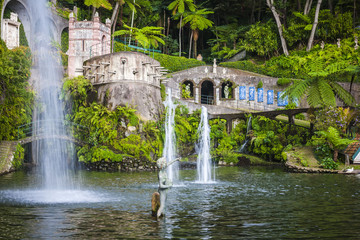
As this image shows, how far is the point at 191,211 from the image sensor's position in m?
10.4

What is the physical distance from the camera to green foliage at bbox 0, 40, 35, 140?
22.6 m

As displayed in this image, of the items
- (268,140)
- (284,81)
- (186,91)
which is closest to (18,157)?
(268,140)

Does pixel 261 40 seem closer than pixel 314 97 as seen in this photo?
No

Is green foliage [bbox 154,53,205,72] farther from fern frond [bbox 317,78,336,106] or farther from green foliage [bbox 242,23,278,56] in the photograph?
fern frond [bbox 317,78,336,106]

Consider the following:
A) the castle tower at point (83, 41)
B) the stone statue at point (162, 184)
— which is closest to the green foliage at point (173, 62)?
the castle tower at point (83, 41)

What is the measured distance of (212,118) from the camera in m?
31.5

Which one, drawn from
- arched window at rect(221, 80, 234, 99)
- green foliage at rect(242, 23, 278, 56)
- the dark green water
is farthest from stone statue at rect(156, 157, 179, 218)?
green foliage at rect(242, 23, 278, 56)

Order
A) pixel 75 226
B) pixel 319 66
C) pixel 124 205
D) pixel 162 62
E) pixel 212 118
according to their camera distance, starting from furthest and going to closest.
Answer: pixel 162 62 → pixel 212 118 → pixel 319 66 → pixel 124 205 → pixel 75 226

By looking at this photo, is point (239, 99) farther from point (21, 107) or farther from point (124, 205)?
point (124, 205)

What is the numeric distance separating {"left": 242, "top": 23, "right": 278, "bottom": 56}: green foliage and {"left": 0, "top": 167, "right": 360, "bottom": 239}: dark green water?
27.4 m

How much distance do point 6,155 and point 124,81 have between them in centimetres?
809

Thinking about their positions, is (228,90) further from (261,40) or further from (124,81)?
(124,81)

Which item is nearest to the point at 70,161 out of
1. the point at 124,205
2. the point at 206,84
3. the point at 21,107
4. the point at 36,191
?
the point at 21,107

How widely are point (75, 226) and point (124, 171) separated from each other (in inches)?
532
